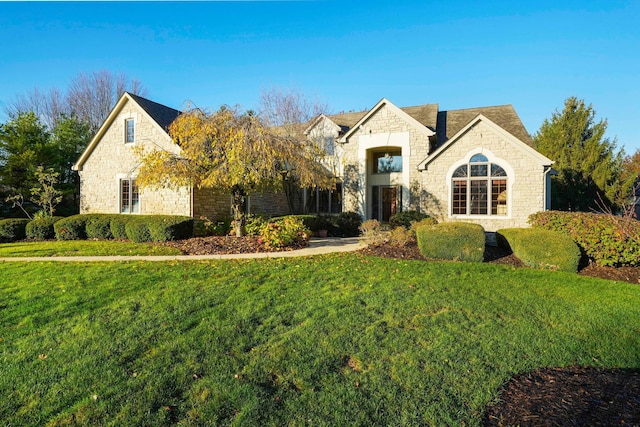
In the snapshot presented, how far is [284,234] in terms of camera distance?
1197 cm

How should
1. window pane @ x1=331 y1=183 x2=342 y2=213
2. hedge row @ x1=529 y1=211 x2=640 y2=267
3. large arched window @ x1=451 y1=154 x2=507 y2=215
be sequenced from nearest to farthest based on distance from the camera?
hedge row @ x1=529 y1=211 x2=640 y2=267, large arched window @ x1=451 y1=154 x2=507 y2=215, window pane @ x1=331 y1=183 x2=342 y2=213

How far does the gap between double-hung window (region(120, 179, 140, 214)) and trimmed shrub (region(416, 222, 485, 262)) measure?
14.5 m

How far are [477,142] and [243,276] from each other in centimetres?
1178

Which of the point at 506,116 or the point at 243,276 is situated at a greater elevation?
the point at 506,116

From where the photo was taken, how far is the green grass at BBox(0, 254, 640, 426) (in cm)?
339

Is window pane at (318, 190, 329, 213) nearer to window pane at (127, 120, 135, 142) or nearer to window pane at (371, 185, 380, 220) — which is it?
window pane at (371, 185, 380, 220)

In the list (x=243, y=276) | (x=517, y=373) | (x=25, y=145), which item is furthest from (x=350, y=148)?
(x=25, y=145)

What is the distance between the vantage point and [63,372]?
403 centimetres

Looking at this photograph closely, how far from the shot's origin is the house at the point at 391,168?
1423 centimetres

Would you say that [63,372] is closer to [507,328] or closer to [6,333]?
[6,333]

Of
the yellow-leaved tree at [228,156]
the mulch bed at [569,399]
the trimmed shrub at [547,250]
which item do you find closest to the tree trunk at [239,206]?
the yellow-leaved tree at [228,156]

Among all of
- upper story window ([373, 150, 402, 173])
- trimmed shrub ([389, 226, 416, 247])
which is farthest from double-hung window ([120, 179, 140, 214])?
trimmed shrub ([389, 226, 416, 247])

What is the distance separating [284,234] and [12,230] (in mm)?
13110

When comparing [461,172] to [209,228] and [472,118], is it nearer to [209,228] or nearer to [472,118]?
[472,118]
